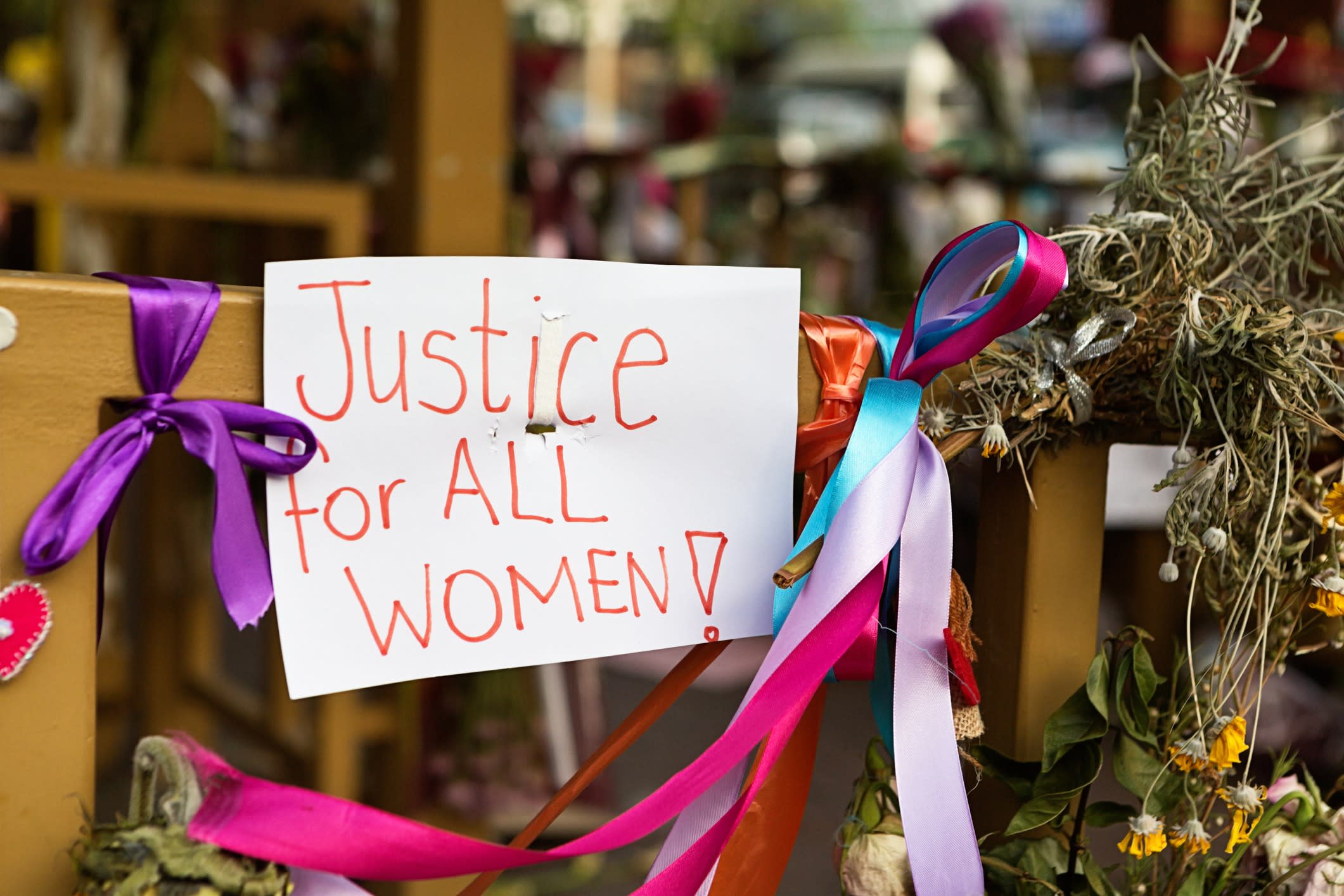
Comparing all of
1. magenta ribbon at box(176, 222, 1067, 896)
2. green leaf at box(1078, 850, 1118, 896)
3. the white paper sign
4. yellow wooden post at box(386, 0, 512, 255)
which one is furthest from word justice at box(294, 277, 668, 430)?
yellow wooden post at box(386, 0, 512, 255)

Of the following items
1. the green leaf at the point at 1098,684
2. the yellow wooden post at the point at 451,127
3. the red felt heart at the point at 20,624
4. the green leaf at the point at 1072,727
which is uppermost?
the yellow wooden post at the point at 451,127

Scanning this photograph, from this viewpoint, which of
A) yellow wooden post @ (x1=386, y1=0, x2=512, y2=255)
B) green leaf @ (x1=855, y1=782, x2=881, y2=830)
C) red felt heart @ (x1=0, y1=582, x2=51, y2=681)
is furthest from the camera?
yellow wooden post @ (x1=386, y1=0, x2=512, y2=255)

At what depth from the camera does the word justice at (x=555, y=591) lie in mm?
472

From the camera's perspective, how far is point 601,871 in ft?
5.26

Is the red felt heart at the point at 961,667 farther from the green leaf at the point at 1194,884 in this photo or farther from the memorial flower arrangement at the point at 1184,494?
the green leaf at the point at 1194,884

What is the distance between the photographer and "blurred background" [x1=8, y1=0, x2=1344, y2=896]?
1302 millimetres

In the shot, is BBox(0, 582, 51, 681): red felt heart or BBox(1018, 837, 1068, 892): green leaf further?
BBox(1018, 837, 1068, 892): green leaf

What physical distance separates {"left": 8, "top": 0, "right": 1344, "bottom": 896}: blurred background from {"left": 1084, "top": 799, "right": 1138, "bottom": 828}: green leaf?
187 mm

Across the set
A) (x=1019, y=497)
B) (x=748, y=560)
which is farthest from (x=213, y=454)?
(x=1019, y=497)

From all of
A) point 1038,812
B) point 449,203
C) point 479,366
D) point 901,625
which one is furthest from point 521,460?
point 449,203

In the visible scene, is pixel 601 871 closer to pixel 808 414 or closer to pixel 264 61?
pixel 808 414

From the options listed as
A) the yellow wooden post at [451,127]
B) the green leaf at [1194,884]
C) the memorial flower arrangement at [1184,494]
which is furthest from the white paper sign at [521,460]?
the yellow wooden post at [451,127]

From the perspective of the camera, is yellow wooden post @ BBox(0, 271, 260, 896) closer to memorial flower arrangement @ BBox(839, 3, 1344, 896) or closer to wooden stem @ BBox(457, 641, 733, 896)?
wooden stem @ BBox(457, 641, 733, 896)

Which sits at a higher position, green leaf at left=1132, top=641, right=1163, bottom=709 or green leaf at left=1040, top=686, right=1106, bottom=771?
green leaf at left=1132, top=641, right=1163, bottom=709
